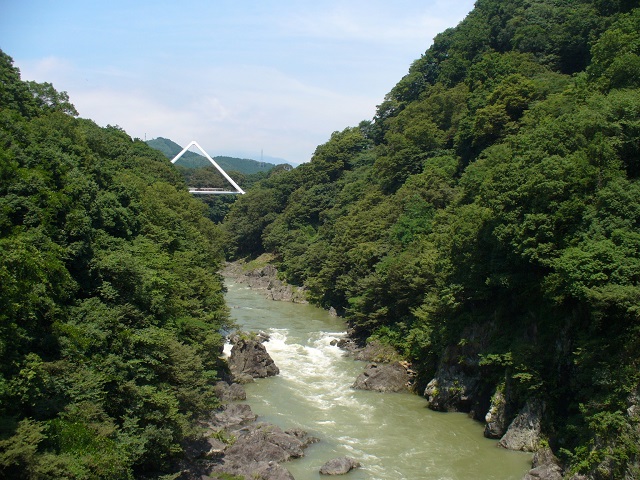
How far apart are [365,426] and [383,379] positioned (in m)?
4.58

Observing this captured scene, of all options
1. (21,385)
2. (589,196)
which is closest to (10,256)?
(21,385)

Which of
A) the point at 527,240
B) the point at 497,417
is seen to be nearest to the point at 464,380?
the point at 497,417

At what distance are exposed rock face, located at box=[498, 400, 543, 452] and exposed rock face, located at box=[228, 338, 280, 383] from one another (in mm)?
12603

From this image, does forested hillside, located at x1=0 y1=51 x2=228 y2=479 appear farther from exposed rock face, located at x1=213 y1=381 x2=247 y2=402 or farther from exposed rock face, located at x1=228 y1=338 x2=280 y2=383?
exposed rock face, located at x1=228 y1=338 x2=280 y2=383

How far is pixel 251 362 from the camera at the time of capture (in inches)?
1113

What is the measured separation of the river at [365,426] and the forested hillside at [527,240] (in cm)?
143

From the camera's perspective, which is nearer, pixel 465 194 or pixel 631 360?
pixel 631 360

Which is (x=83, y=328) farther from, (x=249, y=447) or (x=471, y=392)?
(x=471, y=392)

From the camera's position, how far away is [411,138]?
47719mm

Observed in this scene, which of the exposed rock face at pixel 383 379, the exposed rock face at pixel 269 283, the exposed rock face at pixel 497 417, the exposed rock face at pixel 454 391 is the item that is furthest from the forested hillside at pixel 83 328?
the exposed rock face at pixel 269 283

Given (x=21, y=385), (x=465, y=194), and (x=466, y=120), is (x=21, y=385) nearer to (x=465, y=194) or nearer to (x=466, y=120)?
(x=465, y=194)

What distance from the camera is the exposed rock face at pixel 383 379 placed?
25828mm

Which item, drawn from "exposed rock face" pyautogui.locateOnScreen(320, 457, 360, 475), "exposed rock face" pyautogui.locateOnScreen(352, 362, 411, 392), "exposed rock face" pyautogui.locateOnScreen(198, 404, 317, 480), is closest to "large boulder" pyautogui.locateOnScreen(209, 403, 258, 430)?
"exposed rock face" pyautogui.locateOnScreen(198, 404, 317, 480)

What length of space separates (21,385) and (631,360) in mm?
14468
